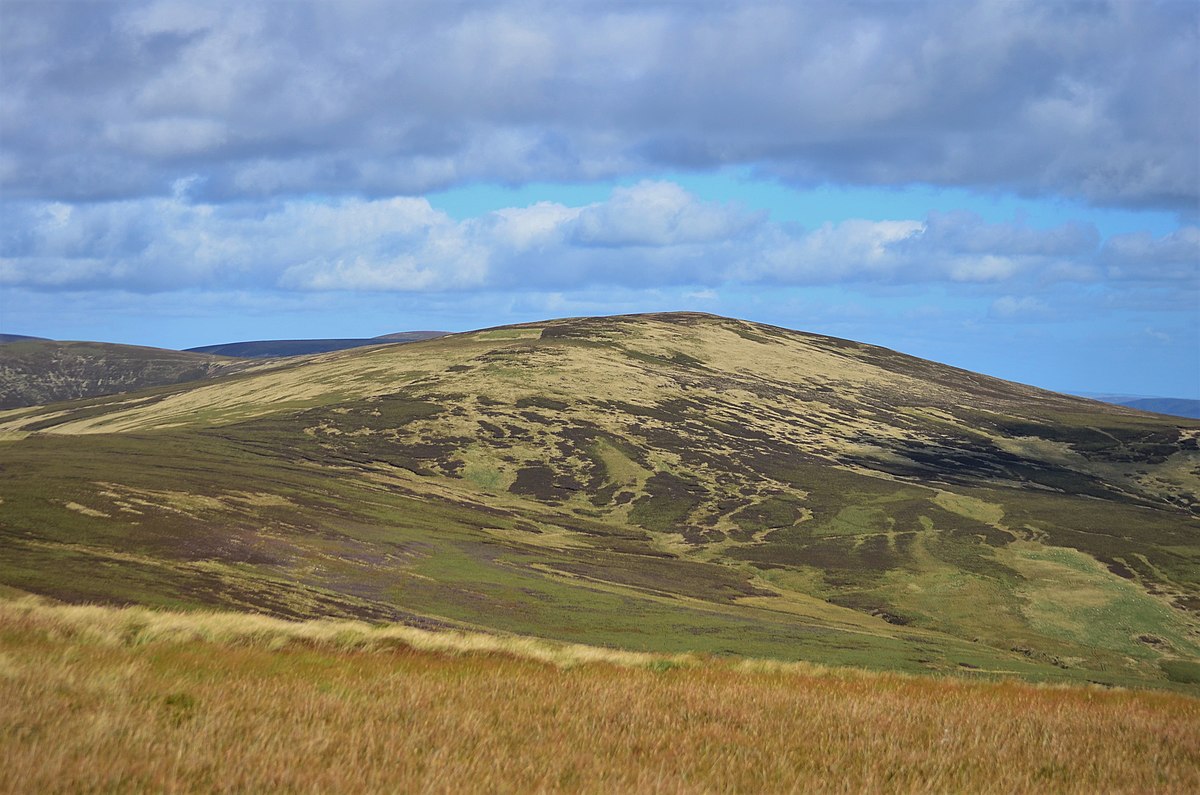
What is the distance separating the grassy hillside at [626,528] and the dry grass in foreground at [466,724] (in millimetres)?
41488

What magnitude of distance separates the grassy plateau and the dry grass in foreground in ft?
0.22

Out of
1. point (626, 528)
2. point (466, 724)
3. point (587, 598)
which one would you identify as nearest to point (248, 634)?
point (466, 724)

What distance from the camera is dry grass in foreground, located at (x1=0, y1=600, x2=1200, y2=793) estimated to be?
811 centimetres

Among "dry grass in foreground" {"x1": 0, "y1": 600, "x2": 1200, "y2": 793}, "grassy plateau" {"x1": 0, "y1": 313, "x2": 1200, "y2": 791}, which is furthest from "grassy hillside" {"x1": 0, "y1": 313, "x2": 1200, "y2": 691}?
"dry grass in foreground" {"x1": 0, "y1": 600, "x2": 1200, "y2": 793}

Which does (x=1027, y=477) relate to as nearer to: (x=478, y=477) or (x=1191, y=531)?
(x=1191, y=531)

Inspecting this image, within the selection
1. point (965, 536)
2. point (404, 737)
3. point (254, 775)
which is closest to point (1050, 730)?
point (404, 737)

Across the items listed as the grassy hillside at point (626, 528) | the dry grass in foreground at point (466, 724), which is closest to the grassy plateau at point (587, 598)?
the dry grass in foreground at point (466, 724)

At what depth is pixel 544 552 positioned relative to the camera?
107875 millimetres

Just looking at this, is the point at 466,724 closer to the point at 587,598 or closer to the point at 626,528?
the point at 587,598

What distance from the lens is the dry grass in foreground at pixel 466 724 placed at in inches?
319

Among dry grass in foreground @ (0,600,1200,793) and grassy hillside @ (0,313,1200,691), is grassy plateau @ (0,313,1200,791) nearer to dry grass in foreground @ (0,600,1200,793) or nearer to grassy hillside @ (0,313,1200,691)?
dry grass in foreground @ (0,600,1200,793)

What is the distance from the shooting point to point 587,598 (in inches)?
3238

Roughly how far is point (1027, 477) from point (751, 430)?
53.4 meters

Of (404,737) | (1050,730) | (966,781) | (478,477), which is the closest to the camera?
(404,737)
